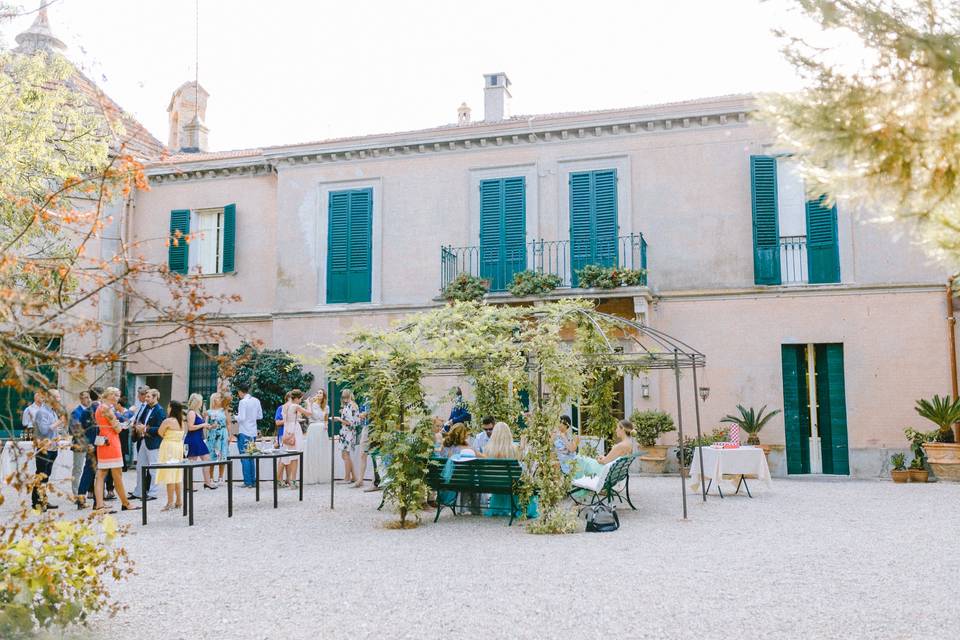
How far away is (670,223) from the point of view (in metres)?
15.2

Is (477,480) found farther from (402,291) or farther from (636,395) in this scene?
(402,291)

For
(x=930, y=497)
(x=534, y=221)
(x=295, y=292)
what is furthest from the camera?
(x=295, y=292)

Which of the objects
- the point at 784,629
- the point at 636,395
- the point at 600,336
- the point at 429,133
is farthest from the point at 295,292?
the point at 784,629

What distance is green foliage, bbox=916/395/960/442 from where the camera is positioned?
42.0ft

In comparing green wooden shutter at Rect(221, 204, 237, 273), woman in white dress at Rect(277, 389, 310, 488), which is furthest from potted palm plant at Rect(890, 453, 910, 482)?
green wooden shutter at Rect(221, 204, 237, 273)

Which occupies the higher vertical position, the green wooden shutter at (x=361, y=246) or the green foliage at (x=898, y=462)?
the green wooden shutter at (x=361, y=246)

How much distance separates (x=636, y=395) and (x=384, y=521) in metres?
6.90

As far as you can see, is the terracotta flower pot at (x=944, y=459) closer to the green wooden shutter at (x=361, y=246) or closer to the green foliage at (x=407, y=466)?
the green foliage at (x=407, y=466)

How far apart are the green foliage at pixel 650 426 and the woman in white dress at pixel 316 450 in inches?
207

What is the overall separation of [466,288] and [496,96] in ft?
18.6

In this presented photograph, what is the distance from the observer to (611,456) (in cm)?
1012

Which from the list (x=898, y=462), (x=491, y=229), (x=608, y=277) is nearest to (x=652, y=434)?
(x=608, y=277)

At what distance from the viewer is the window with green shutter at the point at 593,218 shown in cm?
1548

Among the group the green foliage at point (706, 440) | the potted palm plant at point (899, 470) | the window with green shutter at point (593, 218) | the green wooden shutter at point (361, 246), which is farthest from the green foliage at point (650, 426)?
the green wooden shutter at point (361, 246)
